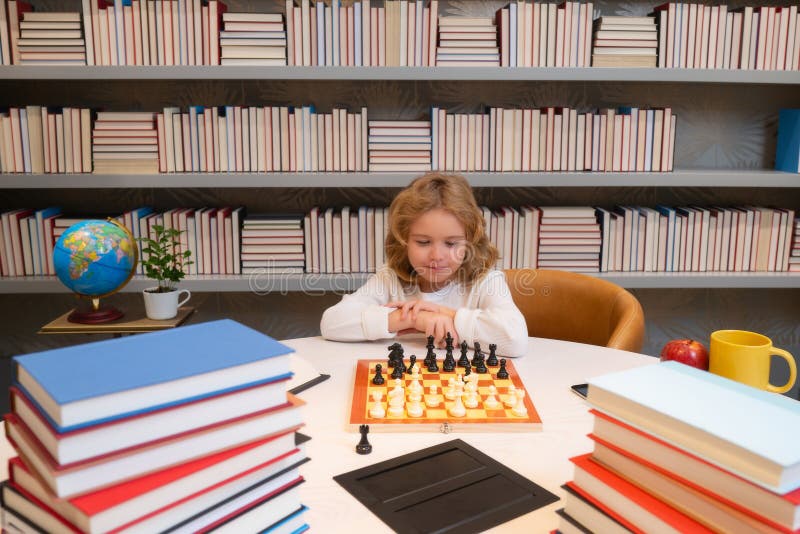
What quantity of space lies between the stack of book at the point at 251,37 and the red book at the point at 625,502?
7.24ft

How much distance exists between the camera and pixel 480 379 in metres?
1.39

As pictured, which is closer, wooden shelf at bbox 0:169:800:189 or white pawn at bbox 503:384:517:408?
white pawn at bbox 503:384:517:408

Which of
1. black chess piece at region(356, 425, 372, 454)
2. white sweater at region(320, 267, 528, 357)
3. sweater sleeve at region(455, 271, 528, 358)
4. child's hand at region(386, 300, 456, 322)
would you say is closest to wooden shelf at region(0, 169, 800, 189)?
white sweater at region(320, 267, 528, 357)

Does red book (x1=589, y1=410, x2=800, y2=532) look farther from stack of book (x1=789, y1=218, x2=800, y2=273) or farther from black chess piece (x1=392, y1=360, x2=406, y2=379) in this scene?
stack of book (x1=789, y1=218, x2=800, y2=273)

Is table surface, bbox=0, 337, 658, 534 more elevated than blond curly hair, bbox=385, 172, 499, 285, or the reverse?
blond curly hair, bbox=385, 172, 499, 285

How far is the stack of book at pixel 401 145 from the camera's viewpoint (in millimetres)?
2670

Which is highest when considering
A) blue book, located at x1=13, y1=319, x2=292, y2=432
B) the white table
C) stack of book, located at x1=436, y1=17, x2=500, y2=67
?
stack of book, located at x1=436, y1=17, x2=500, y2=67

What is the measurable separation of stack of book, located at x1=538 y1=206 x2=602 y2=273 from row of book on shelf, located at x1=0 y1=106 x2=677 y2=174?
0.20 meters

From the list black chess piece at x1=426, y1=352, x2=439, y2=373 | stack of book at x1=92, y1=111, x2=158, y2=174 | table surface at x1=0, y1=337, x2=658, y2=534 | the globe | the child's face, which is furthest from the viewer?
stack of book at x1=92, y1=111, x2=158, y2=174

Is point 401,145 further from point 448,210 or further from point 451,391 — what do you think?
point 451,391

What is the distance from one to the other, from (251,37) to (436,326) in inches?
59.7

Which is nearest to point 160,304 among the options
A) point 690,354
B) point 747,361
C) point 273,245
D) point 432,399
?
point 273,245

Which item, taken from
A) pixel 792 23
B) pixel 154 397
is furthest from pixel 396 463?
pixel 792 23

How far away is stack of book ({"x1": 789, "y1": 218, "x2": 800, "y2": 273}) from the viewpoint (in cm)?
279
